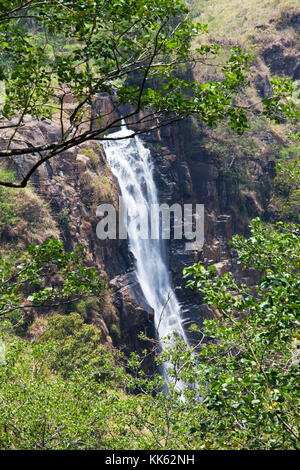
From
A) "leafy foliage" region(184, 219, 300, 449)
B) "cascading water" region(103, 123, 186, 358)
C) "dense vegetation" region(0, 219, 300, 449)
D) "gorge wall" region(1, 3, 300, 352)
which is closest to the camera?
"leafy foliage" region(184, 219, 300, 449)

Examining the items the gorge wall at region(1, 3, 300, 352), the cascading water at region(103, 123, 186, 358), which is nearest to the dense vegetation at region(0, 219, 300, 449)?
the gorge wall at region(1, 3, 300, 352)

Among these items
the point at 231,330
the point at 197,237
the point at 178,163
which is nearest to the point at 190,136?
the point at 178,163

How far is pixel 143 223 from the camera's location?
26234 millimetres

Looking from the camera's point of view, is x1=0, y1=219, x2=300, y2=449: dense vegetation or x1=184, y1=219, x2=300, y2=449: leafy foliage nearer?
x1=184, y1=219, x2=300, y2=449: leafy foliage

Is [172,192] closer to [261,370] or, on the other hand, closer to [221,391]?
[261,370]

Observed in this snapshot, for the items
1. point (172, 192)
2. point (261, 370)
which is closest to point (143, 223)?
point (172, 192)

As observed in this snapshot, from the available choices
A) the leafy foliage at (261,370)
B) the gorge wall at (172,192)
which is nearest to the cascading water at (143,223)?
the gorge wall at (172,192)

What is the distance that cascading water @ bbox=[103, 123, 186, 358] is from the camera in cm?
2509

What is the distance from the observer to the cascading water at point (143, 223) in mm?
25094

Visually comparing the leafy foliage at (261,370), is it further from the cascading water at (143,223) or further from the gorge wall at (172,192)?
the cascading water at (143,223)

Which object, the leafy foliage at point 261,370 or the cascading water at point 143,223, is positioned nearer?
the leafy foliage at point 261,370

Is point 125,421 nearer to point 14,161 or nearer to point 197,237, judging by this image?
point 14,161

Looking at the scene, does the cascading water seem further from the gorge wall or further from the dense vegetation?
the dense vegetation

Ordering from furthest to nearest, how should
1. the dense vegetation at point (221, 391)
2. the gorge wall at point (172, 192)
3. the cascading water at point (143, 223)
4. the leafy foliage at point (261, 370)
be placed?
the cascading water at point (143, 223) < the gorge wall at point (172, 192) < the dense vegetation at point (221, 391) < the leafy foliage at point (261, 370)
